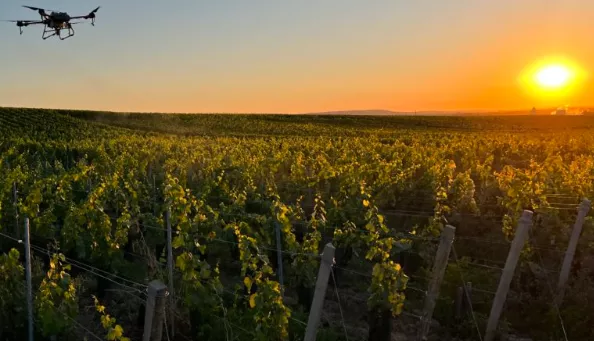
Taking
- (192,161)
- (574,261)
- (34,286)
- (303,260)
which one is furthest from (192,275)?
(192,161)

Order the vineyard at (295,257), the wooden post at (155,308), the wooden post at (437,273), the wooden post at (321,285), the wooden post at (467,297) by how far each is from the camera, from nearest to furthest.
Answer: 1. the wooden post at (155,308)
2. the wooden post at (321,285)
3. the wooden post at (437,273)
4. the vineyard at (295,257)
5. the wooden post at (467,297)

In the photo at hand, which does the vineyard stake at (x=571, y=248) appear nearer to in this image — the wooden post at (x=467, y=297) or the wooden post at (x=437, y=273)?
the wooden post at (x=467, y=297)

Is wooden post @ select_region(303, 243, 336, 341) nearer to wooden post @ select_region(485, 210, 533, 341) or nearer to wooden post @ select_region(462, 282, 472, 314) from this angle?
wooden post @ select_region(485, 210, 533, 341)

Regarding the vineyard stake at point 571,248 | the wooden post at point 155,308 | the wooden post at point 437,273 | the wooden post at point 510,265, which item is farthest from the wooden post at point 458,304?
the wooden post at point 155,308

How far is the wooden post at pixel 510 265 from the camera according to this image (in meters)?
5.82

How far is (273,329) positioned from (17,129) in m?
37.6

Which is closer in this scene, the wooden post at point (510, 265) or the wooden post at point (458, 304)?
the wooden post at point (510, 265)

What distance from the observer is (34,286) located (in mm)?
6816

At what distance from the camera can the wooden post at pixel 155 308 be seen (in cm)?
409

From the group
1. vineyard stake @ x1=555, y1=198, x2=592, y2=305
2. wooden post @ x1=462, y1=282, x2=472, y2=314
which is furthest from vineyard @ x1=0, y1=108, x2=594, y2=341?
vineyard stake @ x1=555, y1=198, x2=592, y2=305

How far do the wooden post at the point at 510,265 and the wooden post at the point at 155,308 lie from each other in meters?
3.65

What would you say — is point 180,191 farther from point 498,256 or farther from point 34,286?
point 498,256

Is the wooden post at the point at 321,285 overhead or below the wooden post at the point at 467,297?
overhead

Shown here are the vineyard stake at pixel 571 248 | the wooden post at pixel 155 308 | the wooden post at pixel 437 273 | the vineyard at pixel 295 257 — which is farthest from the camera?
the vineyard stake at pixel 571 248
